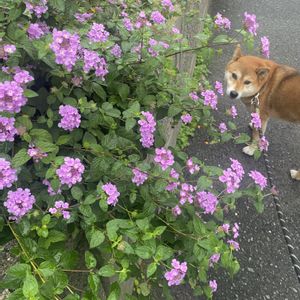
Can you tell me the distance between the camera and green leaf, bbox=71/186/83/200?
1314 mm

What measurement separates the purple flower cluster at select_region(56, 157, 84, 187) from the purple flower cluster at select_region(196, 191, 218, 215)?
0.58m

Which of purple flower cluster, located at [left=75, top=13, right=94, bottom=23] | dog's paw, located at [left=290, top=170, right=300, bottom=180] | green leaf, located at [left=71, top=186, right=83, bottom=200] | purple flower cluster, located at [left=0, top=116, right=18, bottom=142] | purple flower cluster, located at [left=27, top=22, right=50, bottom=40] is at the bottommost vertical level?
dog's paw, located at [left=290, top=170, right=300, bottom=180]

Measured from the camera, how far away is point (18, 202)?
45.9 inches

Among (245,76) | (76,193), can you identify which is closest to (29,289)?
(76,193)

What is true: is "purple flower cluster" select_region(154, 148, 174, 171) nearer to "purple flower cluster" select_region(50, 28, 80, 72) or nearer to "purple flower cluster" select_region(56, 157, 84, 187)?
"purple flower cluster" select_region(56, 157, 84, 187)

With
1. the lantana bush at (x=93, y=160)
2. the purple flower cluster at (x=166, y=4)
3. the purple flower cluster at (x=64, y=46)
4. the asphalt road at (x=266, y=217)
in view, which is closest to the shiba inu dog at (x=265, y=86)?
the asphalt road at (x=266, y=217)

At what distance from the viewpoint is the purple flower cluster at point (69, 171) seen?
121cm

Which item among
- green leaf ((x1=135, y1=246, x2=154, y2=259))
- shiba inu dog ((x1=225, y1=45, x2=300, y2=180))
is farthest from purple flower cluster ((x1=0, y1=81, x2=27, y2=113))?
shiba inu dog ((x1=225, y1=45, x2=300, y2=180))

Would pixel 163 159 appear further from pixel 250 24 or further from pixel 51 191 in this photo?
pixel 250 24

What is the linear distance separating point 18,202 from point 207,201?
2.49 feet

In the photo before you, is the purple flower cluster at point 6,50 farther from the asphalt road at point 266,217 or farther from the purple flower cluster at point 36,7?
the asphalt road at point 266,217

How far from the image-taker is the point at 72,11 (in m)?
1.45

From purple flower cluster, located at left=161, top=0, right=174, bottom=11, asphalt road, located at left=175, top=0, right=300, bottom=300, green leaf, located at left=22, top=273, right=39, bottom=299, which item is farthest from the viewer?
asphalt road, located at left=175, top=0, right=300, bottom=300

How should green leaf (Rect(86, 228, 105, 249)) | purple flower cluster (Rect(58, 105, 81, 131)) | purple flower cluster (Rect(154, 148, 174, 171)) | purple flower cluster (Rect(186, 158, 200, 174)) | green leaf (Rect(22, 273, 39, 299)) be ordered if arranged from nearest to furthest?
green leaf (Rect(22, 273, 39, 299)), green leaf (Rect(86, 228, 105, 249)), purple flower cluster (Rect(58, 105, 81, 131)), purple flower cluster (Rect(154, 148, 174, 171)), purple flower cluster (Rect(186, 158, 200, 174))
